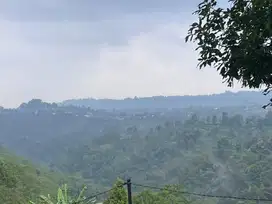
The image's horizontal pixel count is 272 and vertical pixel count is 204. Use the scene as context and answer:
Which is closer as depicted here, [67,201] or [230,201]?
[67,201]

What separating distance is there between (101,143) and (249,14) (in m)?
178

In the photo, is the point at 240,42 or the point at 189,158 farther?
the point at 189,158

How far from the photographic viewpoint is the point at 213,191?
9506 centimetres

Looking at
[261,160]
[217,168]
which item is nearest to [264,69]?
[261,160]

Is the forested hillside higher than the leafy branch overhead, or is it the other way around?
the leafy branch overhead

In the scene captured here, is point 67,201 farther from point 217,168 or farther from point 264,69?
point 217,168

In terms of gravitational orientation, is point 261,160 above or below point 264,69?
below

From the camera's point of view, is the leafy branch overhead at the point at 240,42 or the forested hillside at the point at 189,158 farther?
the forested hillside at the point at 189,158

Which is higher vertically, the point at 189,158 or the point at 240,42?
the point at 240,42

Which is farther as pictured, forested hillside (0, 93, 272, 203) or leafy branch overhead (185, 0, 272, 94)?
forested hillside (0, 93, 272, 203)

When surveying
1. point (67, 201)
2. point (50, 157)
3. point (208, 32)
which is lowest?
point (50, 157)

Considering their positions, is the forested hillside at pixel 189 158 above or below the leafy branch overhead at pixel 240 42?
below

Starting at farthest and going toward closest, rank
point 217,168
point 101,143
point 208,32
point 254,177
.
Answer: point 101,143 → point 217,168 → point 254,177 → point 208,32

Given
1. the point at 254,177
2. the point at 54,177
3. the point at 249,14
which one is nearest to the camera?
the point at 249,14
